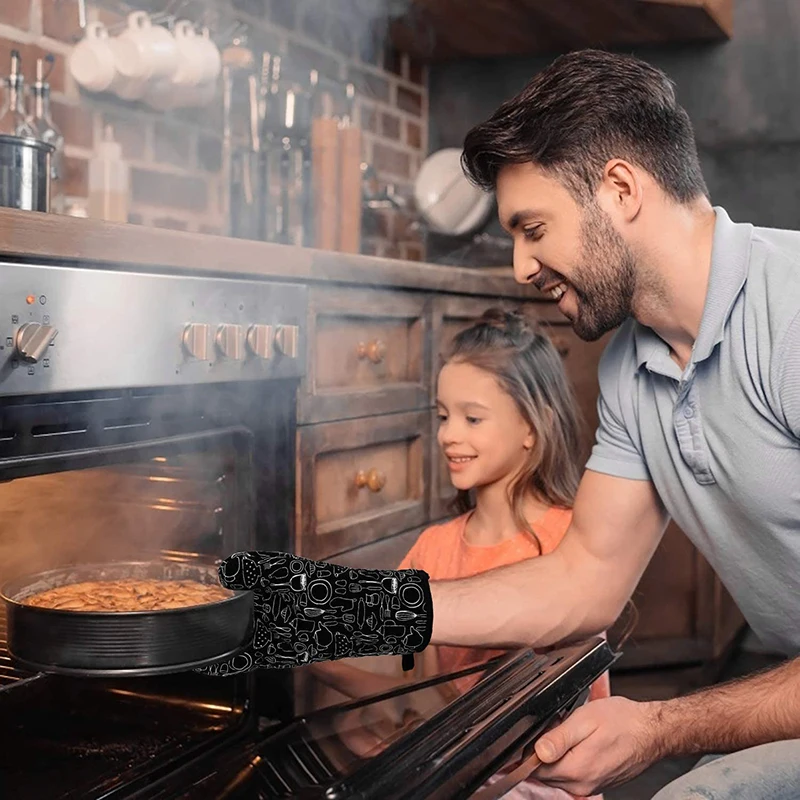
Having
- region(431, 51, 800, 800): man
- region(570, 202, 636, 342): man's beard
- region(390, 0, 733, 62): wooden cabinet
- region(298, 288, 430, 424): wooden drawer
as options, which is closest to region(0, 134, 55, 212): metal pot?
region(298, 288, 430, 424): wooden drawer

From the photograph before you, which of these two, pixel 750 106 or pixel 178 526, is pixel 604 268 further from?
pixel 750 106

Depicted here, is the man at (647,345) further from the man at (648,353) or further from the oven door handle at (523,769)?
the oven door handle at (523,769)

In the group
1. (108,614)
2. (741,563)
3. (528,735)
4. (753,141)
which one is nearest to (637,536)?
(741,563)

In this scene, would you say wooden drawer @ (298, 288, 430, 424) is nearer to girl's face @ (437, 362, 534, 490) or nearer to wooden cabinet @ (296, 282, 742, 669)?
wooden cabinet @ (296, 282, 742, 669)

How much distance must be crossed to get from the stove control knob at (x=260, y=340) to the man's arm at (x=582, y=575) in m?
0.37

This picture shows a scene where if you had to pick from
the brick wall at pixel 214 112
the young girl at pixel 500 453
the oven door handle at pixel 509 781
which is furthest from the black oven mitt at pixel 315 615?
the brick wall at pixel 214 112

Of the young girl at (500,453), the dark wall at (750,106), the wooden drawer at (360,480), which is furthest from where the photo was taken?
the dark wall at (750,106)

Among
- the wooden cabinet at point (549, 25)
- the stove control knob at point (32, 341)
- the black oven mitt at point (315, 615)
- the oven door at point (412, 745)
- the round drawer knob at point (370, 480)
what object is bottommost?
the oven door at point (412, 745)

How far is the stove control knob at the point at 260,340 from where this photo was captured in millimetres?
1332

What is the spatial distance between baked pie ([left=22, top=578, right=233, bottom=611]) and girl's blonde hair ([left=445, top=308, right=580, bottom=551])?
0.80 m

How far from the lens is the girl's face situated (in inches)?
65.7

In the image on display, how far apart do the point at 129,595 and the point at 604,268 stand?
0.68 m

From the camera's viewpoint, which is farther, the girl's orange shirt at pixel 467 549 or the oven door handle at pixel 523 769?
the girl's orange shirt at pixel 467 549

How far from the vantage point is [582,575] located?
53.0 inches
